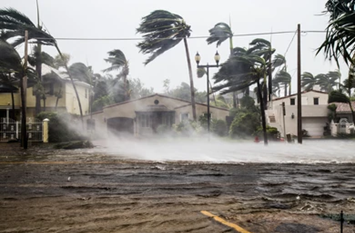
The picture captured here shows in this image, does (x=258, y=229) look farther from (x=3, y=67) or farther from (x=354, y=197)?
(x=3, y=67)

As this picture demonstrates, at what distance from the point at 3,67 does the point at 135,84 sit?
64.3 metres

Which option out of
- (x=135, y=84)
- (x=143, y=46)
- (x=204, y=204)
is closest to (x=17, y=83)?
(x=143, y=46)

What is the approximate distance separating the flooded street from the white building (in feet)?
64.4

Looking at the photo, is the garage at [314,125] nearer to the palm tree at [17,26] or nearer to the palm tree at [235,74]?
the palm tree at [235,74]

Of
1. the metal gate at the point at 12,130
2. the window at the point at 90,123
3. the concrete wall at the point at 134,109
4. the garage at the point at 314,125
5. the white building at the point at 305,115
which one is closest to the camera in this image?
the metal gate at the point at 12,130

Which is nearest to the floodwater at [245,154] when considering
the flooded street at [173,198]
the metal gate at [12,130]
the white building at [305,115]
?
the flooded street at [173,198]

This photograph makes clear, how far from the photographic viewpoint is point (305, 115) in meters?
33.8

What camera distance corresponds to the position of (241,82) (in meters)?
31.1

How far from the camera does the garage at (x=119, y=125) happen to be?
34.0 m

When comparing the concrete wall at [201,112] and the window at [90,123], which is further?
the window at [90,123]

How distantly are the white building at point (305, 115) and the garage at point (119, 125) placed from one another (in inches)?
520

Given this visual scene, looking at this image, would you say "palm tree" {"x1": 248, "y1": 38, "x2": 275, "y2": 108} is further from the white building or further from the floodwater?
the floodwater

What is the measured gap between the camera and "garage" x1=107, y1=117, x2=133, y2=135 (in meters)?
34.0

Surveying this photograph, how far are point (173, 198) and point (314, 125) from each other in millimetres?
30903
